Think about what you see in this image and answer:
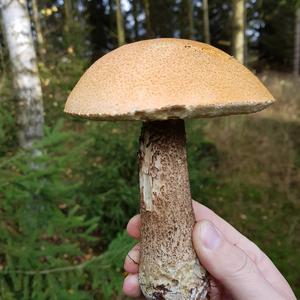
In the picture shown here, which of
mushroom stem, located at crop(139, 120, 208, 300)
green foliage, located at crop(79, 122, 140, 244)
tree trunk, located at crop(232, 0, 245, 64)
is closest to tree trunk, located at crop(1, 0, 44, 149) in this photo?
green foliage, located at crop(79, 122, 140, 244)

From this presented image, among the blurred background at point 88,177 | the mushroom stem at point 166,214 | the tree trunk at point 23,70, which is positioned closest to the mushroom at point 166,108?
the mushroom stem at point 166,214

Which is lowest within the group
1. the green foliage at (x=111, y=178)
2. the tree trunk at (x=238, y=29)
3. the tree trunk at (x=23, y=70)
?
the green foliage at (x=111, y=178)

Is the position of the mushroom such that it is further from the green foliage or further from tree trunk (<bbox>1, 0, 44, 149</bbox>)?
tree trunk (<bbox>1, 0, 44, 149</bbox>)

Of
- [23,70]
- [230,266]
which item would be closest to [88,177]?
[23,70]

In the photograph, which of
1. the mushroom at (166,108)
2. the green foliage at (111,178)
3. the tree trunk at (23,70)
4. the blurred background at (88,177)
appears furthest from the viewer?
the tree trunk at (23,70)

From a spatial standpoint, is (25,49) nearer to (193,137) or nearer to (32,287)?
Answer: (193,137)

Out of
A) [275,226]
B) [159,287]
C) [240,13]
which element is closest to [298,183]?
[275,226]

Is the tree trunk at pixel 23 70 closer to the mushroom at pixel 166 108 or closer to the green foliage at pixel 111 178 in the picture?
the green foliage at pixel 111 178

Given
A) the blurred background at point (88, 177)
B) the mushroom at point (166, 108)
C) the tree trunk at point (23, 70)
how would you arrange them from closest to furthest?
the mushroom at point (166, 108)
the blurred background at point (88, 177)
the tree trunk at point (23, 70)
